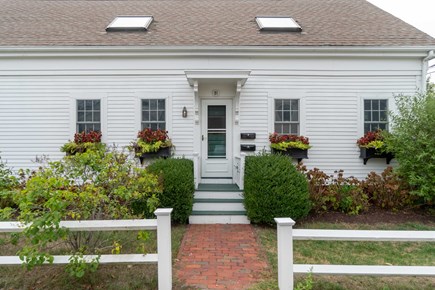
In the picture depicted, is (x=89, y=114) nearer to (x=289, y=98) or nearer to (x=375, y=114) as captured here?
(x=289, y=98)

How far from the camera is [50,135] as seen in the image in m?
7.62

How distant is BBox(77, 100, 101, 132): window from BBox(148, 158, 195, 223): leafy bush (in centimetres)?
288

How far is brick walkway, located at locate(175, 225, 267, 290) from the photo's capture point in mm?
3434

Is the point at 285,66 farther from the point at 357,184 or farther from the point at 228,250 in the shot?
the point at 228,250

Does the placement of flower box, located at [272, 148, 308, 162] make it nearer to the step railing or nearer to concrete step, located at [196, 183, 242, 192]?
the step railing

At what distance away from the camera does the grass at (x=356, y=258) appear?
131 inches

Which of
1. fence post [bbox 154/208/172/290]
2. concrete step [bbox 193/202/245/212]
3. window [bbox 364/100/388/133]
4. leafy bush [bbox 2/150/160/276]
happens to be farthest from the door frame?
fence post [bbox 154/208/172/290]

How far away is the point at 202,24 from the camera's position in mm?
8648

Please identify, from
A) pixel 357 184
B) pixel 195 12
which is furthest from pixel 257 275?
pixel 195 12

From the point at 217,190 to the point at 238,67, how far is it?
3.43 meters

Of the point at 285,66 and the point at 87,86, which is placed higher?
the point at 285,66

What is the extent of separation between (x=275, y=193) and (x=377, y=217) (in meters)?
2.65

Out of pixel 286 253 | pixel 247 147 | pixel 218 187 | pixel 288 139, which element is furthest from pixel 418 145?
pixel 286 253

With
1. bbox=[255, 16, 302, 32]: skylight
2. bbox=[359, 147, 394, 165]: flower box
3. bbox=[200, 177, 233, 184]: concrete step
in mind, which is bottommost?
bbox=[200, 177, 233, 184]: concrete step
